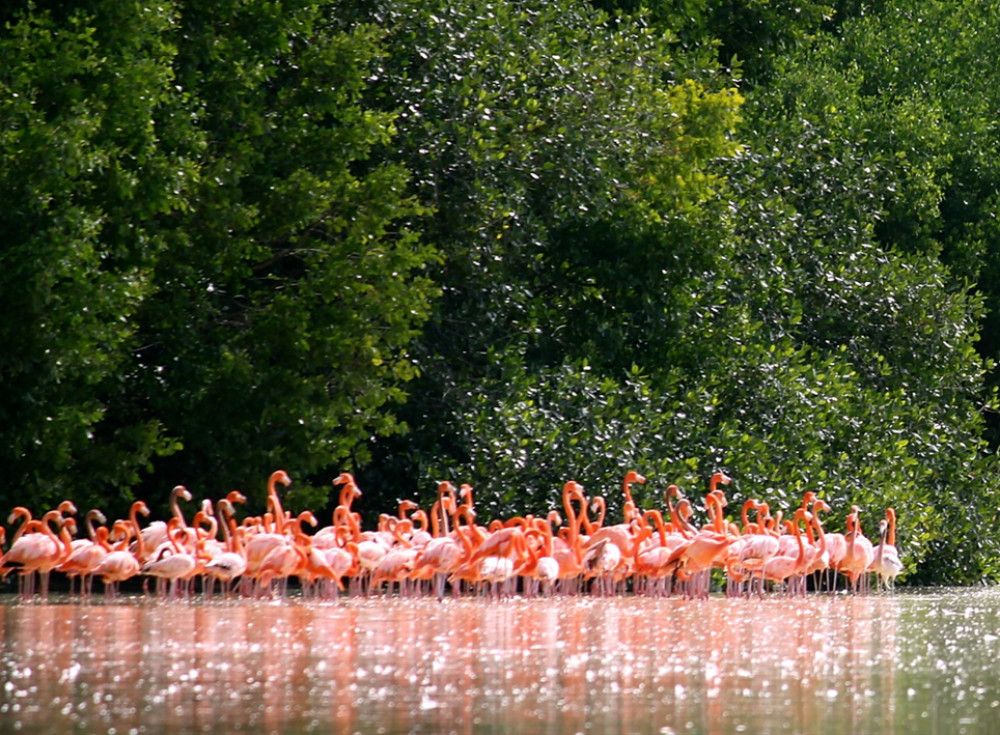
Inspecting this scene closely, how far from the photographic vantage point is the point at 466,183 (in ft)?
83.2

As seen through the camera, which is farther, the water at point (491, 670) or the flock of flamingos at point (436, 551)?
the flock of flamingos at point (436, 551)

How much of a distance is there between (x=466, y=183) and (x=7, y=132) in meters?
6.55

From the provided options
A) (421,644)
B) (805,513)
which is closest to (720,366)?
(805,513)

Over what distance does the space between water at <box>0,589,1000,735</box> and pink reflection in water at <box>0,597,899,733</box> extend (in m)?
0.02

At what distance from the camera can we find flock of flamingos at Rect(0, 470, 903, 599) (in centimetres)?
2084

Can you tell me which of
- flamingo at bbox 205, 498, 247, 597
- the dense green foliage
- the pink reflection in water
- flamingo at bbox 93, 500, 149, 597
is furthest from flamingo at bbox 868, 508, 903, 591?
flamingo at bbox 93, 500, 149, 597

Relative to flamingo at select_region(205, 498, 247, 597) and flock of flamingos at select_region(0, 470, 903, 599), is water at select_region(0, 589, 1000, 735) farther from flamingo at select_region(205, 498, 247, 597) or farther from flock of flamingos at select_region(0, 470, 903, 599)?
flock of flamingos at select_region(0, 470, 903, 599)

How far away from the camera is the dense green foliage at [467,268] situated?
21375mm

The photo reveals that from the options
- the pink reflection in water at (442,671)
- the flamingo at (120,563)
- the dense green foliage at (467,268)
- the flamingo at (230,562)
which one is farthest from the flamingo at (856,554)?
the flamingo at (120,563)

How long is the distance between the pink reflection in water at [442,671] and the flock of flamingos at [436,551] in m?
1.49

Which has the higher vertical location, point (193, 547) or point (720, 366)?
point (720, 366)

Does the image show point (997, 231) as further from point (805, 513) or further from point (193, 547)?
point (193, 547)

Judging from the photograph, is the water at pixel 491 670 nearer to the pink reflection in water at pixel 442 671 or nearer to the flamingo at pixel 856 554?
the pink reflection in water at pixel 442 671

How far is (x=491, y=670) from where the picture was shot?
1308cm
